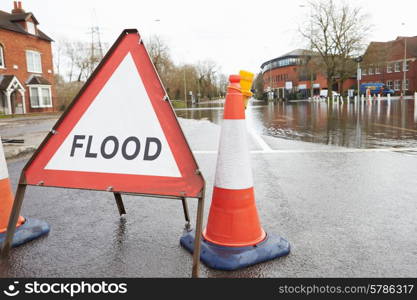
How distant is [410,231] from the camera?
335 centimetres

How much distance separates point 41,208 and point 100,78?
2.26 meters

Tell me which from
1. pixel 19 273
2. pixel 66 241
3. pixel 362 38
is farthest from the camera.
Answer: pixel 362 38

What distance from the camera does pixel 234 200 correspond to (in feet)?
9.64

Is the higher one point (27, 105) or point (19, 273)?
point (27, 105)

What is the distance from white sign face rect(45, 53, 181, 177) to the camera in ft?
8.81

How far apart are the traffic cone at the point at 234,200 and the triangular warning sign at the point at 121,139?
471 millimetres

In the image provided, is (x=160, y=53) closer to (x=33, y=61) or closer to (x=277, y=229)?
(x=33, y=61)

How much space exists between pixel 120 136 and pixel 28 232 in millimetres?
1430

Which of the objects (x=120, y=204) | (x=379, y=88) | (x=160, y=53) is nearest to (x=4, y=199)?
(x=120, y=204)

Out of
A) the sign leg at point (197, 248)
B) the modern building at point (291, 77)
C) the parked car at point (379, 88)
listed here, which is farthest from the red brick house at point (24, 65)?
the parked car at point (379, 88)

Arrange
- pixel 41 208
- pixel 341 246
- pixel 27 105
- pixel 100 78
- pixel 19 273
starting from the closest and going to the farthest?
1. pixel 19 273
2. pixel 100 78
3. pixel 341 246
4. pixel 41 208
5. pixel 27 105

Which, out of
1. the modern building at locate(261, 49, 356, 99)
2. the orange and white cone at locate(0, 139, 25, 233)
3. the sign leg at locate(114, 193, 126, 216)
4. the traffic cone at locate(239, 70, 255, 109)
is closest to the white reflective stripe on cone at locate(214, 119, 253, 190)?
the traffic cone at locate(239, 70, 255, 109)

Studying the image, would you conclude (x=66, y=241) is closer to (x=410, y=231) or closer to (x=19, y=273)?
(x=19, y=273)

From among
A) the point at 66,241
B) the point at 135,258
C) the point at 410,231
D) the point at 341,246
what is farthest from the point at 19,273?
the point at 410,231
